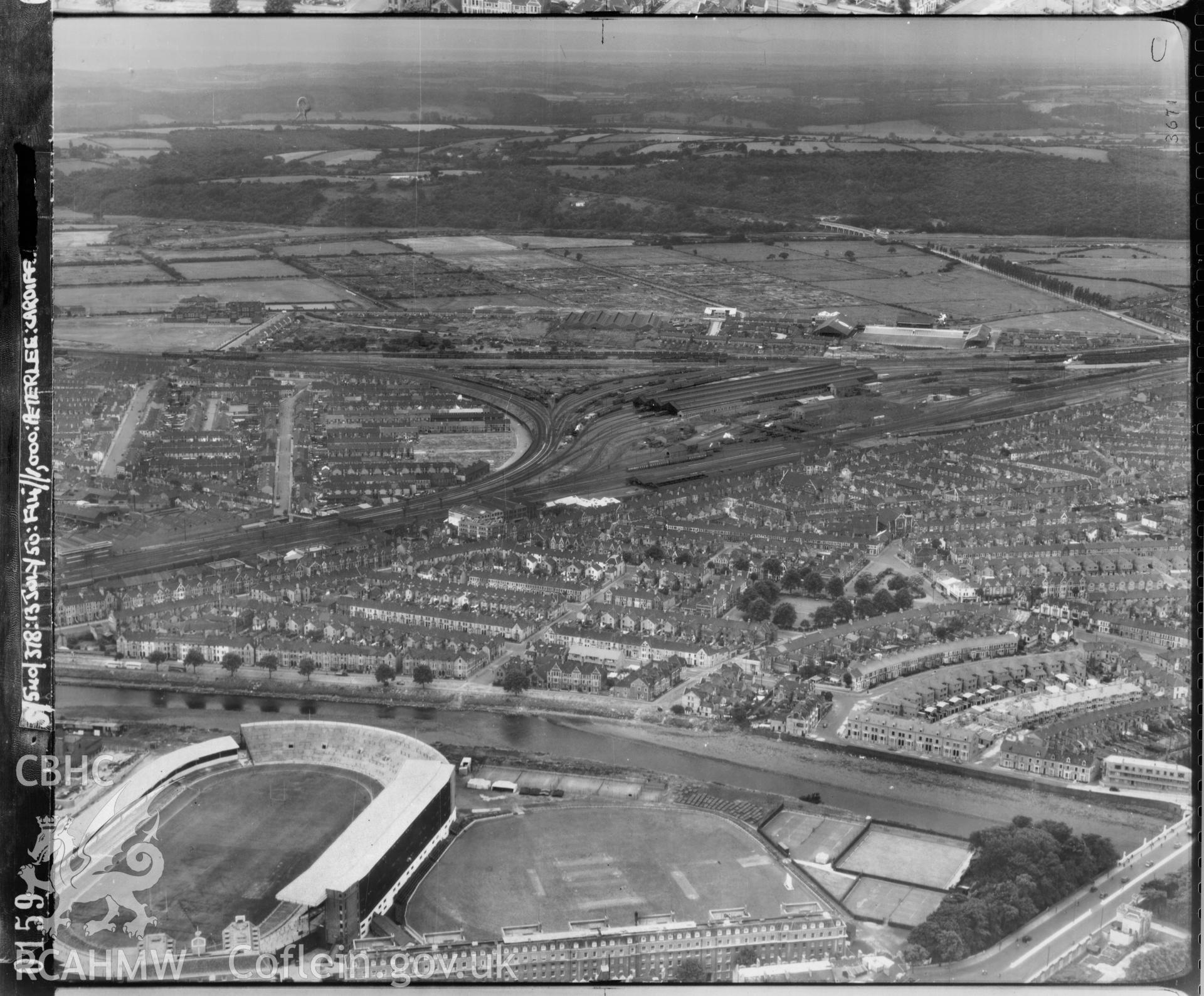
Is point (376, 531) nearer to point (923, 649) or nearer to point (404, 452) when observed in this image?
point (404, 452)

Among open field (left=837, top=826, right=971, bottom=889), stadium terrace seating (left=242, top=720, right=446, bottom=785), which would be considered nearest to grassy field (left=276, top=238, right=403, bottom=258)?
stadium terrace seating (left=242, top=720, right=446, bottom=785)

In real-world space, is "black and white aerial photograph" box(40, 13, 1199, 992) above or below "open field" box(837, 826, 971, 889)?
above

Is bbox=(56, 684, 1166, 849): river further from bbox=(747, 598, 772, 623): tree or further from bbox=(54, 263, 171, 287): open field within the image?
bbox=(54, 263, 171, 287): open field

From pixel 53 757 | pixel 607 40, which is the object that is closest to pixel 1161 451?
pixel 607 40

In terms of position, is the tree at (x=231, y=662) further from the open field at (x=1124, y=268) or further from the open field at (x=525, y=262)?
the open field at (x=1124, y=268)

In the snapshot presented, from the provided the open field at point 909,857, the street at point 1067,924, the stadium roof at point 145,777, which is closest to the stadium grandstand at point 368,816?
the stadium roof at point 145,777
